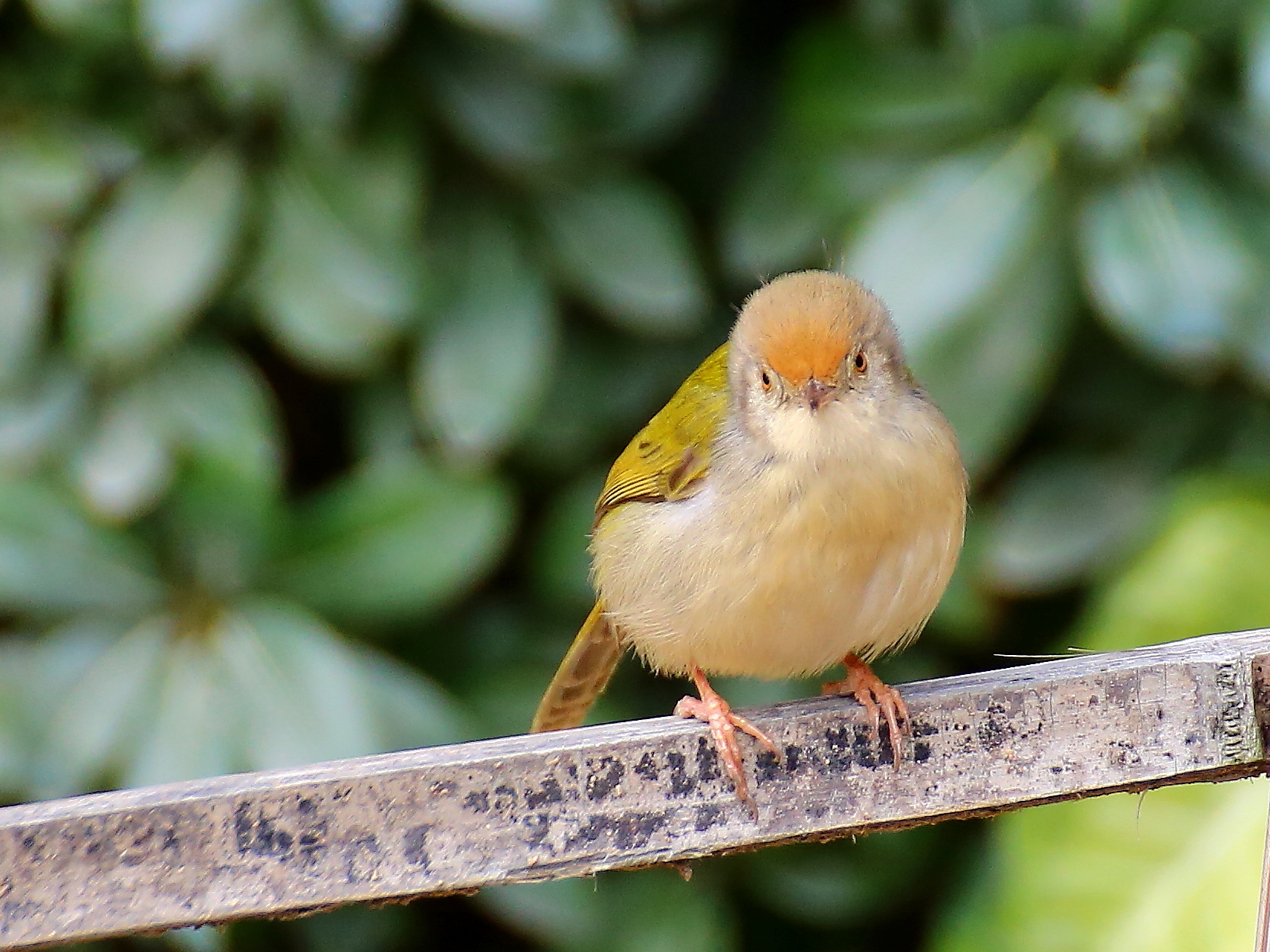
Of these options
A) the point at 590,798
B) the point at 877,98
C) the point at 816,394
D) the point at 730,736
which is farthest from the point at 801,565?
the point at 877,98

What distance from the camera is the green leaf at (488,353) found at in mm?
3111

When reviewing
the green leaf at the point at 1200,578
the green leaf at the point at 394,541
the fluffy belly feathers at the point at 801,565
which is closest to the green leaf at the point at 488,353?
the green leaf at the point at 394,541

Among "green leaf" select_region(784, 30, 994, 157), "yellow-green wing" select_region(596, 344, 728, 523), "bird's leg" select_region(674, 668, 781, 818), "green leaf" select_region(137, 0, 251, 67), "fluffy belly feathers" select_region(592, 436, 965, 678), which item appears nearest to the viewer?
"bird's leg" select_region(674, 668, 781, 818)

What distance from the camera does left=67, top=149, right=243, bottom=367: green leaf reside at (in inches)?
121

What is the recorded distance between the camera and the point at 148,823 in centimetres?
155

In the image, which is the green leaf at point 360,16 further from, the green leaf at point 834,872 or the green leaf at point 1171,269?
the green leaf at point 834,872

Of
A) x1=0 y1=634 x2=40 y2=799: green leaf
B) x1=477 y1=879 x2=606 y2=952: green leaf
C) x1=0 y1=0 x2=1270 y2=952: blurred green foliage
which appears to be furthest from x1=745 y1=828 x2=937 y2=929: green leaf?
x1=0 y1=634 x2=40 y2=799: green leaf

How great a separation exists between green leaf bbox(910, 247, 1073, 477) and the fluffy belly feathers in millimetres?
672

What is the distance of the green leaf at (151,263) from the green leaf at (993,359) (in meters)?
1.45

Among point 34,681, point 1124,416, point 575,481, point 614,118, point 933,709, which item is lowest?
point 34,681

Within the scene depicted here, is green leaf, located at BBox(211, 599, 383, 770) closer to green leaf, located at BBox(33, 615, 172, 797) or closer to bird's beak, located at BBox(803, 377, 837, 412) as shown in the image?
green leaf, located at BBox(33, 615, 172, 797)

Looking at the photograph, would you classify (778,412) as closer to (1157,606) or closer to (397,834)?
(397,834)

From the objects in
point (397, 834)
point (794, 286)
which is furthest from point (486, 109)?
point (397, 834)

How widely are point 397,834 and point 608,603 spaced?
42.1 inches
